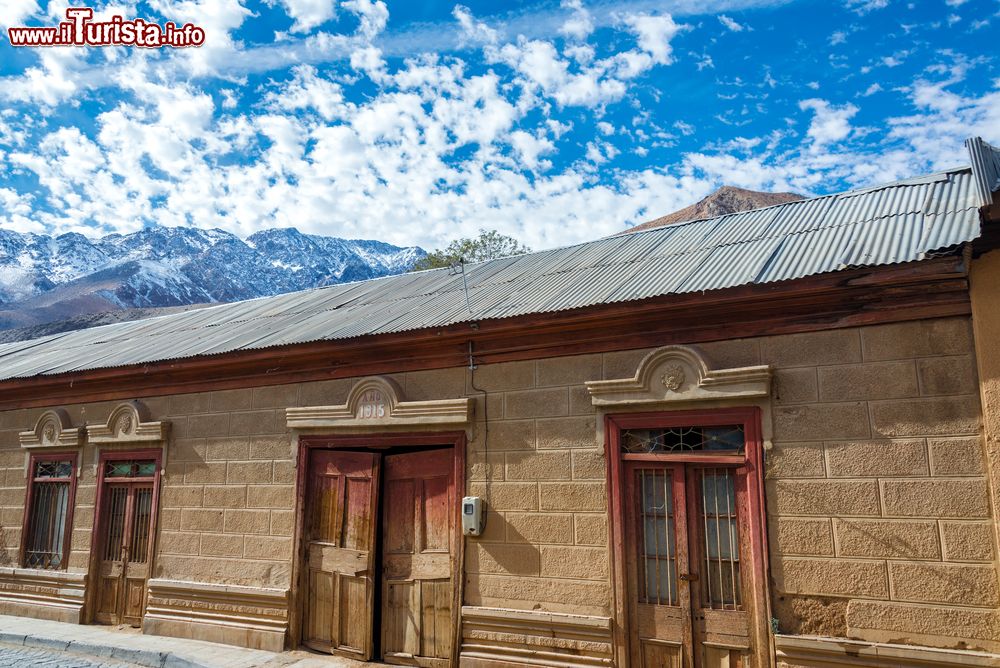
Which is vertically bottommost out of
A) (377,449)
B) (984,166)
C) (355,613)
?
(355,613)

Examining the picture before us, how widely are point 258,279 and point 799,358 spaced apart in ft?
671

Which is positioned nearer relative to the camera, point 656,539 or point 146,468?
point 656,539

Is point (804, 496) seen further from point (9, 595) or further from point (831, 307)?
point (9, 595)

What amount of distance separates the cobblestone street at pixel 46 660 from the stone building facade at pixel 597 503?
830mm

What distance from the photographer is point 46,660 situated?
7.93 m

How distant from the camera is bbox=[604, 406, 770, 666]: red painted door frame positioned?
5578 mm

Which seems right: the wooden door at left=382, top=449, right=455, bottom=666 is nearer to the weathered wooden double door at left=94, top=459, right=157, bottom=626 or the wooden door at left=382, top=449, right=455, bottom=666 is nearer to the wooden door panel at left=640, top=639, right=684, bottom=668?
the wooden door panel at left=640, top=639, right=684, bottom=668

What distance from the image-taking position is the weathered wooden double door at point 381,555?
7.10 metres

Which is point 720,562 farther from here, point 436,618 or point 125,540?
point 125,540

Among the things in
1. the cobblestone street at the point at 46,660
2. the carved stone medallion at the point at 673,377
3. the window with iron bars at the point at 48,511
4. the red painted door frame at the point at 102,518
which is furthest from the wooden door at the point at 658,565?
the window with iron bars at the point at 48,511

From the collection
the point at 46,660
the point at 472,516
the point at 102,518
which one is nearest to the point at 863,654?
the point at 472,516

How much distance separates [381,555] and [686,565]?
3.11 metres

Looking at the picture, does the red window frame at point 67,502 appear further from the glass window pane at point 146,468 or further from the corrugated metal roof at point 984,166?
the corrugated metal roof at point 984,166

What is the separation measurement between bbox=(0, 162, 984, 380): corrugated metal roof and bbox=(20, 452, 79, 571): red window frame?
3.78ft
